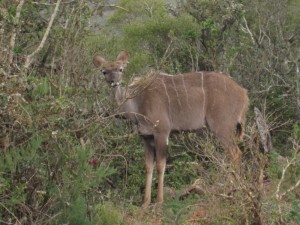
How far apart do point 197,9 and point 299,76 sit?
5.77 feet

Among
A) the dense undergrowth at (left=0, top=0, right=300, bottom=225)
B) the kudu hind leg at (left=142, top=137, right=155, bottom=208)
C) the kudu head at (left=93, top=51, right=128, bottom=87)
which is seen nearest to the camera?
the dense undergrowth at (left=0, top=0, right=300, bottom=225)

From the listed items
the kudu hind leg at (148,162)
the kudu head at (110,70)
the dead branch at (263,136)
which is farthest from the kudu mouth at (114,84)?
the dead branch at (263,136)

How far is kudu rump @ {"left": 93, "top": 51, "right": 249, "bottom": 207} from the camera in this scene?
8.80 metres

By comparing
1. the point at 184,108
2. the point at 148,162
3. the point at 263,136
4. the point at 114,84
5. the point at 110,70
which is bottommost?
the point at 148,162

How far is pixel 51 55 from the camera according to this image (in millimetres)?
7578

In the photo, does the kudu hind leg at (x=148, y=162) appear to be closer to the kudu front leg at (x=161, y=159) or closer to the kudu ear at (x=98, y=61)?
the kudu front leg at (x=161, y=159)

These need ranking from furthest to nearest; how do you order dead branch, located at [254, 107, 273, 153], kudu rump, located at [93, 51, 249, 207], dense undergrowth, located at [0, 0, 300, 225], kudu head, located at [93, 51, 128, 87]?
dead branch, located at [254, 107, 273, 153] → kudu rump, located at [93, 51, 249, 207] → kudu head, located at [93, 51, 128, 87] → dense undergrowth, located at [0, 0, 300, 225]

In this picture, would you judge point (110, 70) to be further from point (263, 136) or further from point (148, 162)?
point (263, 136)

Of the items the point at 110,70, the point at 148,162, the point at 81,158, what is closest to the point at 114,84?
the point at 110,70

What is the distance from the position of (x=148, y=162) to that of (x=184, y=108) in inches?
31.0

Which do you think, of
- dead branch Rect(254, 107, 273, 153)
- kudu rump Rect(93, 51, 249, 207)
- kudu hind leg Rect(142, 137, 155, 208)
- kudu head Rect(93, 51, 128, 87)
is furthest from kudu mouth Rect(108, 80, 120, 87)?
dead branch Rect(254, 107, 273, 153)

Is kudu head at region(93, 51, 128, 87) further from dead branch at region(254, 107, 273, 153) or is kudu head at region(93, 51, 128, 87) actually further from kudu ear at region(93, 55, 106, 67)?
dead branch at region(254, 107, 273, 153)

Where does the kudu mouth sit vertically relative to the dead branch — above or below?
above

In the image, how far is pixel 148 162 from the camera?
8711mm
